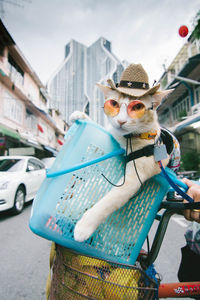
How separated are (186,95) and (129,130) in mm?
13094

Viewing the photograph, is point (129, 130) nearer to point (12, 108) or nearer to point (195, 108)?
point (195, 108)

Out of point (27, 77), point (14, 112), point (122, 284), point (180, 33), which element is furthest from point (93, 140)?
point (27, 77)

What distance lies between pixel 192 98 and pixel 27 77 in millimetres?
11226

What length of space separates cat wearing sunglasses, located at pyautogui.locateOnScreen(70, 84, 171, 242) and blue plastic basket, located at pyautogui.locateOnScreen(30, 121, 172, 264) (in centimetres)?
8

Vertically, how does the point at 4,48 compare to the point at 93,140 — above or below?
above

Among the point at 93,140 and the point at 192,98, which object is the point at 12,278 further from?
the point at 192,98

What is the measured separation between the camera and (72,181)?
757 millimetres

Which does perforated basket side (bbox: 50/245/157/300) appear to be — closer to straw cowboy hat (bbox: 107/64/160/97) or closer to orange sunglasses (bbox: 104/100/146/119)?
orange sunglasses (bbox: 104/100/146/119)

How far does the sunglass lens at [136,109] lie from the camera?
2.78 feet

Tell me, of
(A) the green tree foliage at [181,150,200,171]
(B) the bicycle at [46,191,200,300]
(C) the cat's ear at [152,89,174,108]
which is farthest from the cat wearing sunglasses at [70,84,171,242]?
(A) the green tree foliage at [181,150,200,171]

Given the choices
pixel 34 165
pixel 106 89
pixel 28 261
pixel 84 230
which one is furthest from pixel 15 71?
pixel 84 230

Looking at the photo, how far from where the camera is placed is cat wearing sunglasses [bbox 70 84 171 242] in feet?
2.34

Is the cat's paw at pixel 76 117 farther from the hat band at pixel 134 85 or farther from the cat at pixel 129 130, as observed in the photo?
the hat band at pixel 134 85

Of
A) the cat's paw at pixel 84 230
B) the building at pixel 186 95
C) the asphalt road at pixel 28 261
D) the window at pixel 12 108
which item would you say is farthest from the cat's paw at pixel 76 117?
the window at pixel 12 108
